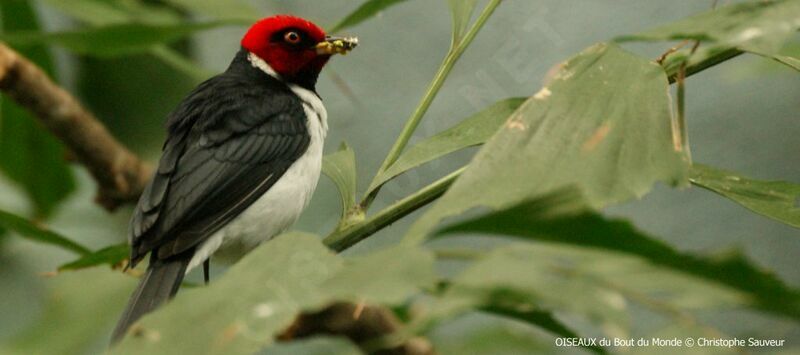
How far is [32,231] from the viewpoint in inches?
64.4

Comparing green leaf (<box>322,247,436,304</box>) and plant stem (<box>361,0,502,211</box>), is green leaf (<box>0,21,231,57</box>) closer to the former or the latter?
plant stem (<box>361,0,502,211</box>)

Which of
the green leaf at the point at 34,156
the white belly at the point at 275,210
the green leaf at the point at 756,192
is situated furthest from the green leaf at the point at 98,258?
the green leaf at the point at 34,156

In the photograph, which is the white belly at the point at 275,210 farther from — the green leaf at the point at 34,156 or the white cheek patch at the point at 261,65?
the green leaf at the point at 34,156

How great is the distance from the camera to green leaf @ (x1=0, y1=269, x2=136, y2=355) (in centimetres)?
164

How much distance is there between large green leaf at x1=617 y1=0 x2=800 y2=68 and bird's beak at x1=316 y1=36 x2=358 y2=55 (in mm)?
1280

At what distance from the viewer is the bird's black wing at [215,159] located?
5.88 feet

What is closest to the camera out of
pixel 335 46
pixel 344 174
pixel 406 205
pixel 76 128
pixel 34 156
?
pixel 406 205

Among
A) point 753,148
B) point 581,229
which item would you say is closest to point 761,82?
point 753,148

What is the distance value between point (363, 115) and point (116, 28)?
1.07 meters

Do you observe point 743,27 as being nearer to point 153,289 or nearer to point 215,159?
point 153,289

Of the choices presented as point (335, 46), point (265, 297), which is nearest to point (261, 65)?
point (335, 46)

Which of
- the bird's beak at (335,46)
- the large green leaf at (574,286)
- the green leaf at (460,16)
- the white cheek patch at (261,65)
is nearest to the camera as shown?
the large green leaf at (574,286)

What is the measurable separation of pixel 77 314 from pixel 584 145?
3.41 ft

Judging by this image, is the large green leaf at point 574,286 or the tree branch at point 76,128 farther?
the tree branch at point 76,128
